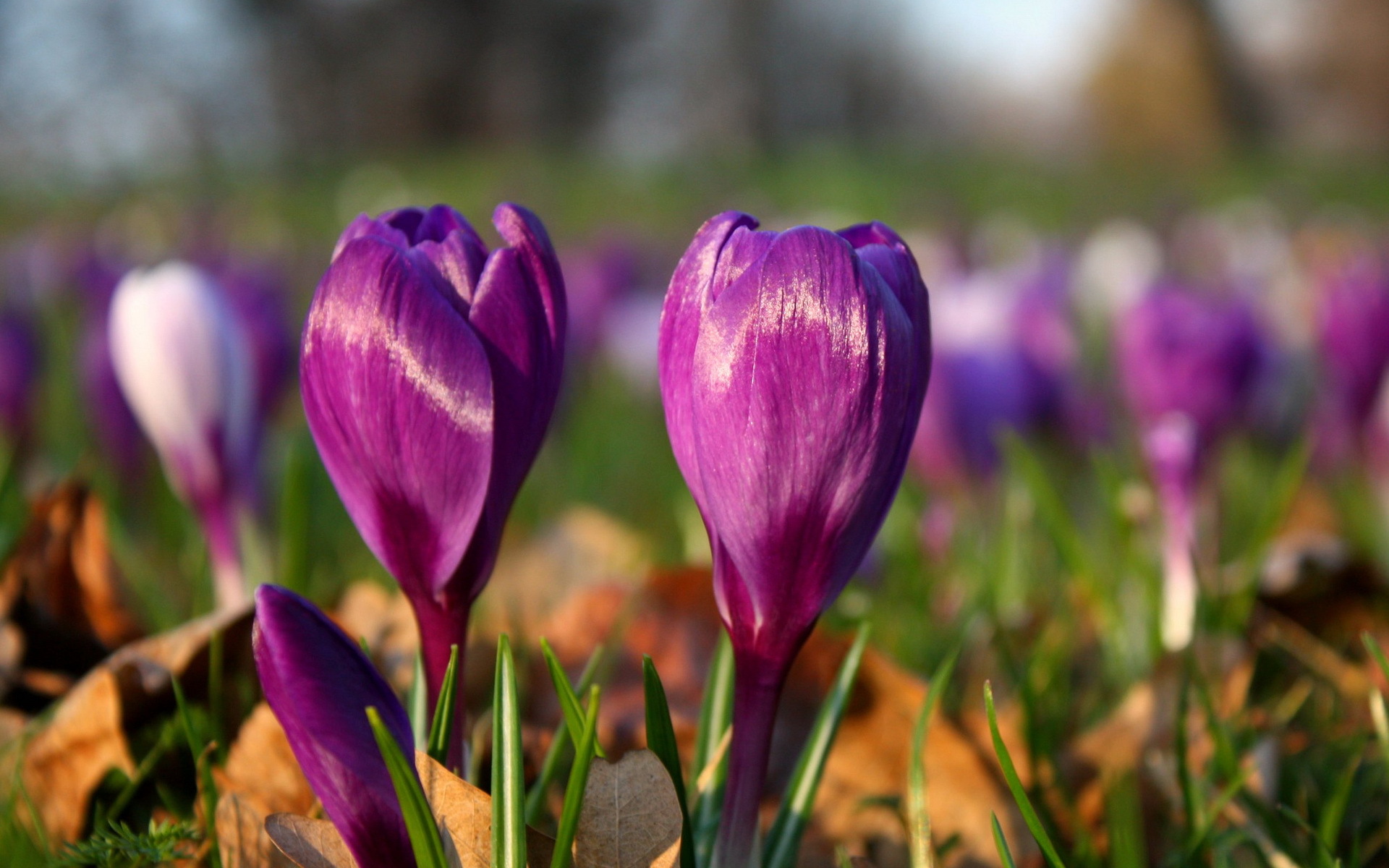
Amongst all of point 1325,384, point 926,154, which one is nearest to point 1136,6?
point 926,154

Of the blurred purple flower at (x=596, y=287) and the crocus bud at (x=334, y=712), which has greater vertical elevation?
the crocus bud at (x=334, y=712)

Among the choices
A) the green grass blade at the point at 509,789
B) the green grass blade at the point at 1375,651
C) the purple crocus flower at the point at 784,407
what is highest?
the purple crocus flower at the point at 784,407

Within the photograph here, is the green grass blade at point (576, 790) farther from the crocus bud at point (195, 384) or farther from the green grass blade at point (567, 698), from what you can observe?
the crocus bud at point (195, 384)

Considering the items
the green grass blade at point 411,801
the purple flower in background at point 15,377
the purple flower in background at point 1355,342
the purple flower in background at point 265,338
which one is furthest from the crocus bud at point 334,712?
the purple flower in background at point 1355,342

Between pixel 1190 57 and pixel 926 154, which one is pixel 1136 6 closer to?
pixel 1190 57

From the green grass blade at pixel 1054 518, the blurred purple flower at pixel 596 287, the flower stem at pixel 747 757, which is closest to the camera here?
the flower stem at pixel 747 757
